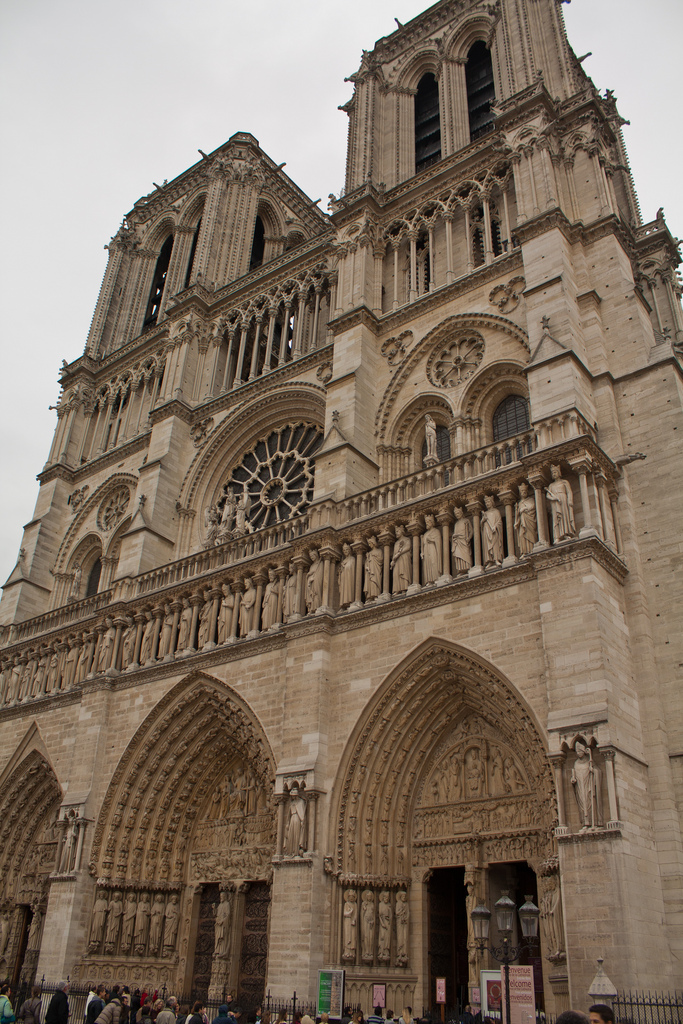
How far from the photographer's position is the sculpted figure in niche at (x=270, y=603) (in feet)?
47.5

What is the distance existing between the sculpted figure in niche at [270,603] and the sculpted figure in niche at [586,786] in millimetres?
6238

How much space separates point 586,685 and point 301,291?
1381cm

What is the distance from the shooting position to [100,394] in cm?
2530

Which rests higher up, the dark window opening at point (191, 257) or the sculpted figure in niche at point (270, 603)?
the dark window opening at point (191, 257)

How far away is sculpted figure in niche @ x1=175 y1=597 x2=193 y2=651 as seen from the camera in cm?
1580

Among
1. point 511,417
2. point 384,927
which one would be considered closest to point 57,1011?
point 384,927

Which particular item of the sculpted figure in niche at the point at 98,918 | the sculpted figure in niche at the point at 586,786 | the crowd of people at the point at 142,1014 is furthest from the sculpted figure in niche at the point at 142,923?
the sculpted figure in niche at the point at 586,786

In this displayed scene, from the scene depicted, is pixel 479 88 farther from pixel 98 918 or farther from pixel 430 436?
pixel 98 918

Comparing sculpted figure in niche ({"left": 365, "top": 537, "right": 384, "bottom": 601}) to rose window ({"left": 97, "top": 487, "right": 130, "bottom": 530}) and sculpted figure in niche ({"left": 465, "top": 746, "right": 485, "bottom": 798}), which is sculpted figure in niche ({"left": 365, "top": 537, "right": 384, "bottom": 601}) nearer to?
sculpted figure in niche ({"left": 465, "top": 746, "right": 485, "bottom": 798})

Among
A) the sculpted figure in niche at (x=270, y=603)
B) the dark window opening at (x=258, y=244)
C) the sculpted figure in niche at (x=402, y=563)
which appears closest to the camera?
the sculpted figure in niche at (x=402, y=563)

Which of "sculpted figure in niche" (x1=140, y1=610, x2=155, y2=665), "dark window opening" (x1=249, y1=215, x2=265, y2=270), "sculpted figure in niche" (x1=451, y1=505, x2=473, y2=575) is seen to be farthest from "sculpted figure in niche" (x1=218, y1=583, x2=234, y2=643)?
"dark window opening" (x1=249, y1=215, x2=265, y2=270)

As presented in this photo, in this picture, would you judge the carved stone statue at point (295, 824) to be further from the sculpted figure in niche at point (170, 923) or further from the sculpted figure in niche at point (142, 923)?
the sculpted figure in niche at point (142, 923)

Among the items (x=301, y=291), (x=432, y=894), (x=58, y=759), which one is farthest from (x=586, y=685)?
(x=301, y=291)

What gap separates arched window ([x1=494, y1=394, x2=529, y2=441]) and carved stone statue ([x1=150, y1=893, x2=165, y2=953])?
10.2m
